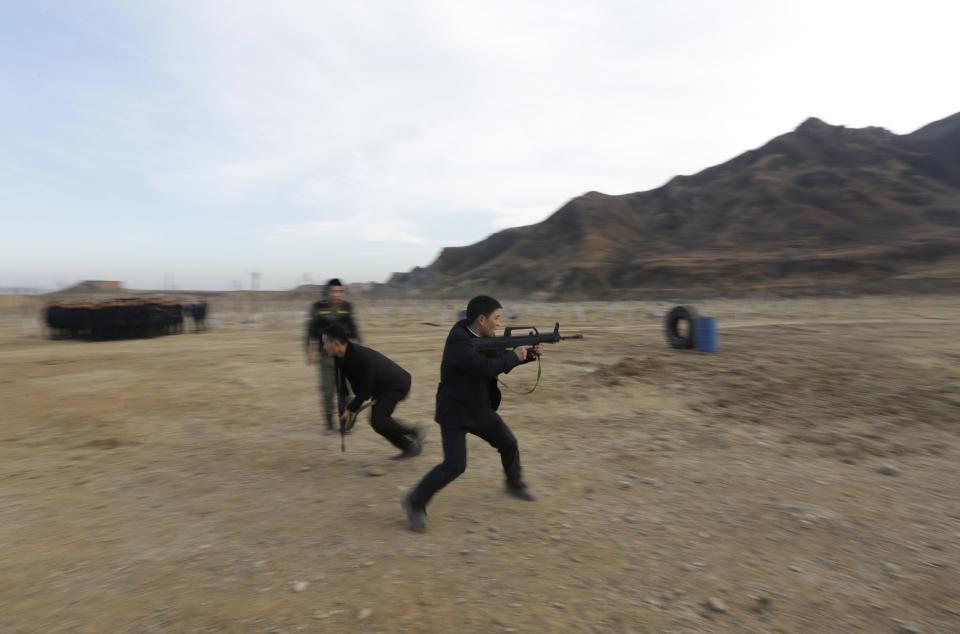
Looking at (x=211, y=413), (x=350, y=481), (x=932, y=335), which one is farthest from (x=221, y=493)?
(x=932, y=335)


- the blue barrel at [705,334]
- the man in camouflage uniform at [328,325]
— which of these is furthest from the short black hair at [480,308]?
the blue barrel at [705,334]

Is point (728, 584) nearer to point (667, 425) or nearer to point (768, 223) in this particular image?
point (667, 425)

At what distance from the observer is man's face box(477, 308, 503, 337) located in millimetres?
3945

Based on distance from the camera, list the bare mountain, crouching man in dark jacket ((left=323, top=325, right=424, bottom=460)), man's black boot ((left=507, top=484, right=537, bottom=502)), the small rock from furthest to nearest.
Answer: the bare mountain → crouching man in dark jacket ((left=323, top=325, right=424, bottom=460)) → man's black boot ((left=507, top=484, right=537, bottom=502)) → the small rock

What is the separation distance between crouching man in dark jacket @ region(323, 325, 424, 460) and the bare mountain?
53.7 metres

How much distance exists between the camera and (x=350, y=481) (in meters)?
4.97

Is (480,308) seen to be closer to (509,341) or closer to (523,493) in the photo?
(509,341)

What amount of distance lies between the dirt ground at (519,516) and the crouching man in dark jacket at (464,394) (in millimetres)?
340

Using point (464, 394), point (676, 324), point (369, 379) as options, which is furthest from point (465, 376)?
point (676, 324)

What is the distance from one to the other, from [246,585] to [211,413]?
5283 mm

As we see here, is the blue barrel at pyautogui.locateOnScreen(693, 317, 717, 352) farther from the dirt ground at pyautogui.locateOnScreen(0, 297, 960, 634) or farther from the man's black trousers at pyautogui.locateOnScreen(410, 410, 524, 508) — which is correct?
the man's black trousers at pyautogui.locateOnScreen(410, 410, 524, 508)

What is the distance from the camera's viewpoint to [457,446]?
3887 mm

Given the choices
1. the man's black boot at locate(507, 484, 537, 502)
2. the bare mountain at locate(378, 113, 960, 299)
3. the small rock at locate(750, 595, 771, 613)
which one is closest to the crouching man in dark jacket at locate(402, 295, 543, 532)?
the man's black boot at locate(507, 484, 537, 502)

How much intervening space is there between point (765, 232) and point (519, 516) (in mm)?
80261
